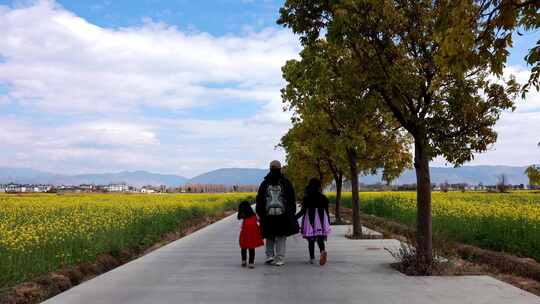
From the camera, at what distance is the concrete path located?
26.2 feet

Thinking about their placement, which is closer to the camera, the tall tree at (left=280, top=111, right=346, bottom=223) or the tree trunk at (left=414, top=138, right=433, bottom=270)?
the tree trunk at (left=414, top=138, right=433, bottom=270)

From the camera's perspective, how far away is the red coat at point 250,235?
38.2ft

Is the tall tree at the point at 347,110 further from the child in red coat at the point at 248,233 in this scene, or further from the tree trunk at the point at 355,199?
the child in red coat at the point at 248,233

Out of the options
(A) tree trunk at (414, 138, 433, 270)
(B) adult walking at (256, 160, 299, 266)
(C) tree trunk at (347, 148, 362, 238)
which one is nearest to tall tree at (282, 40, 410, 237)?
(C) tree trunk at (347, 148, 362, 238)

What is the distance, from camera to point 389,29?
1094cm

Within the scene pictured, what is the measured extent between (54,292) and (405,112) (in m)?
7.35

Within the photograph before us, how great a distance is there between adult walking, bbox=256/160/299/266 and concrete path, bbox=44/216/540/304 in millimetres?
731

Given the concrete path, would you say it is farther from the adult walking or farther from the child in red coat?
the adult walking

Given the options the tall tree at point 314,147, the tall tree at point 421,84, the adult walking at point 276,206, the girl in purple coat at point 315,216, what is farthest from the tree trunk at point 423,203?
the tall tree at point 314,147

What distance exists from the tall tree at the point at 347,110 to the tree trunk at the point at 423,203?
1478mm

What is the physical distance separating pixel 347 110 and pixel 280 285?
4.73 meters

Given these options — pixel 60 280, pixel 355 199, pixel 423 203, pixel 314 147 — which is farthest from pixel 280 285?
pixel 314 147

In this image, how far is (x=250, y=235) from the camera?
38.4 ft

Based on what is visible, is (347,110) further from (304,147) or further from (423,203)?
(304,147)
